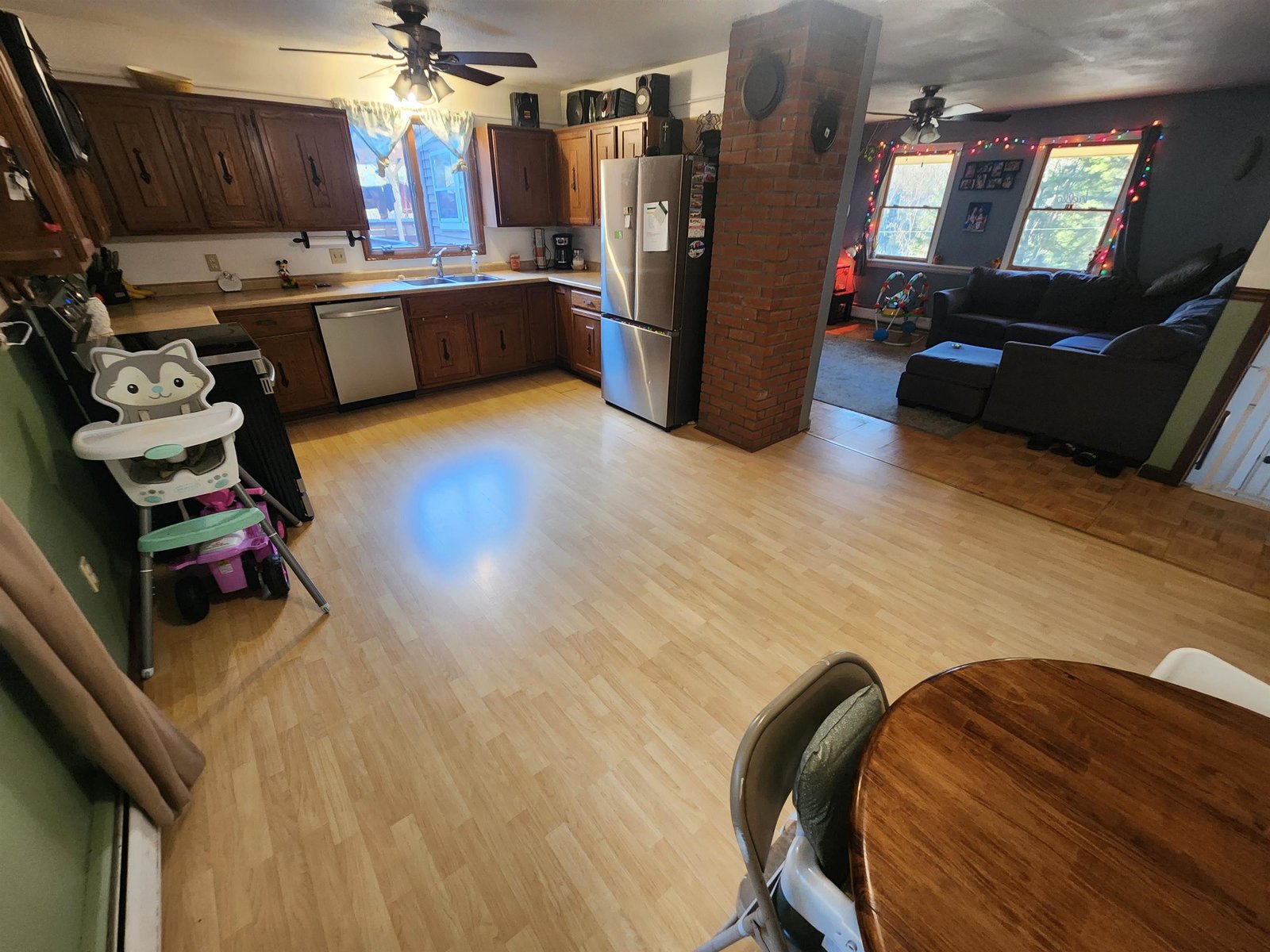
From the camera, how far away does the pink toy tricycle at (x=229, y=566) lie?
6.19 ft

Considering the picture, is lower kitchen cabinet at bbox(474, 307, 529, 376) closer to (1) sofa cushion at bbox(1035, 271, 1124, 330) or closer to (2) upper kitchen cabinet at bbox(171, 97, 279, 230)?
(2) upper kitchen cabinet at bbox(171, 97, 279, 230)

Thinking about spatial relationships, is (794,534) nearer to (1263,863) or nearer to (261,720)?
(1263,863)

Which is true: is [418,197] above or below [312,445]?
above

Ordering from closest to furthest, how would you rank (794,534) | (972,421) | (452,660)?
1. (452,660)
2. (794,534)
3. (972,421)

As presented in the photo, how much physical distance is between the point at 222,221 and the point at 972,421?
5.38 meters

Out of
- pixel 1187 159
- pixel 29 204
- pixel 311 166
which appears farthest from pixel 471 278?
pixel 1187 159

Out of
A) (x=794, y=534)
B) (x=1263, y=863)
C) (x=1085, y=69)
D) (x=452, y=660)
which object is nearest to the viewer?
(x=1263, y=863)

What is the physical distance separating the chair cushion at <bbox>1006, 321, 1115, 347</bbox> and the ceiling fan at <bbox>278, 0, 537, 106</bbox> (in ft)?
15.4

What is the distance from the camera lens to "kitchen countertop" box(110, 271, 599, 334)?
270 centimetres

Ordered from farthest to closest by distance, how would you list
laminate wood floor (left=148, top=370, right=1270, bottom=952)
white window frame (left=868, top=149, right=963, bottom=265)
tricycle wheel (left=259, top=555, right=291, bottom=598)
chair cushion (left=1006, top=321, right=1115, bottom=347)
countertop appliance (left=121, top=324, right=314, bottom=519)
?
A: 1. white window frame (left=868, top=149, right=963, bottom=265)
2. chair cushion (left=1006, top=321, right=1115, bottom=347)
3. countertop appliance (left=121, top=324, right=314, bottom=519)
4. tricycle wheel (left=259, top=555, right=291, bottom=598)
5. laminate wood floor (left=148, top=370, right=1270, bottom=952)

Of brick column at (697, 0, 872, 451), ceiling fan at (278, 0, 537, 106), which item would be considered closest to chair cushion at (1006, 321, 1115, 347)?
brick column at (697, 0, 872, 451)

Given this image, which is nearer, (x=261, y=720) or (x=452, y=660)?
(x=261, y=720)

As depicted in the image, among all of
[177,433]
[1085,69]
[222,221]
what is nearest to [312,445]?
[222,221]

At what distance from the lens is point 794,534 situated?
2549 millimetres
